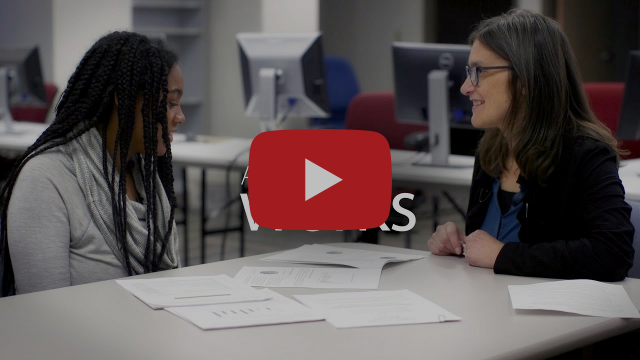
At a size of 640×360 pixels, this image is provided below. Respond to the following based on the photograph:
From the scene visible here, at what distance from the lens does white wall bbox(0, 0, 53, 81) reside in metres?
6.54

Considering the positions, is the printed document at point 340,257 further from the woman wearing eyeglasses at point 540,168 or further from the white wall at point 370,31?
the white wall at point 370,31

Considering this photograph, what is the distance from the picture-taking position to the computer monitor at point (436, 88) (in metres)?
3.39

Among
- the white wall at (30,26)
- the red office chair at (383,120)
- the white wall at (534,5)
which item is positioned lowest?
the red office chair at (383,120)

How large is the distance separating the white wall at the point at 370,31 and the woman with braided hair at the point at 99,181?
617 cm

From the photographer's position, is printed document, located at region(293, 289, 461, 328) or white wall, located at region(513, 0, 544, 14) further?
white wall, located at region(513, 0, 544, 14)

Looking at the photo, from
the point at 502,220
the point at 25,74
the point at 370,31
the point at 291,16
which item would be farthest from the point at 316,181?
the point at 370,31

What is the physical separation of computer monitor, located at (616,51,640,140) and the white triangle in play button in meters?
1.59

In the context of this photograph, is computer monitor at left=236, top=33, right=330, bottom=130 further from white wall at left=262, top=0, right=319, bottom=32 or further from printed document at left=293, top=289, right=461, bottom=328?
white wall at left=262, top=0, right=319, bottom=32

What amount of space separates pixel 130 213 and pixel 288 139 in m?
0.61

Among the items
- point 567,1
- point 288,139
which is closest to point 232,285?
point 288,139

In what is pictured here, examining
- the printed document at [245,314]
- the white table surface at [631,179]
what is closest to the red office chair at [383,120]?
the white table surface at [631,179]

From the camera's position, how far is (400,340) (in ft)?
4.16

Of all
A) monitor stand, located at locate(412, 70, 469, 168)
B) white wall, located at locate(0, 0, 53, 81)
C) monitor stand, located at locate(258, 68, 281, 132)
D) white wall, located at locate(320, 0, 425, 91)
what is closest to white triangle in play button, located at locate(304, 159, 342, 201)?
monitor stand, located at locate(412, 70, 469, 168)

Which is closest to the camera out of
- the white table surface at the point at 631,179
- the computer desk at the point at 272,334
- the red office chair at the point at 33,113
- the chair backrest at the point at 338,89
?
the computer desk at the point at 272,334
